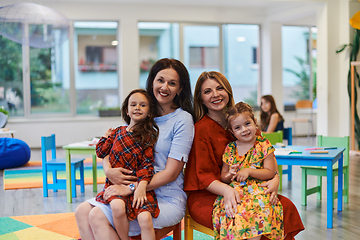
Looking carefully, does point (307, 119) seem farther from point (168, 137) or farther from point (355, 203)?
point (168, 137)

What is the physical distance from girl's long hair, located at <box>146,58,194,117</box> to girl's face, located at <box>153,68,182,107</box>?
0.10 ft

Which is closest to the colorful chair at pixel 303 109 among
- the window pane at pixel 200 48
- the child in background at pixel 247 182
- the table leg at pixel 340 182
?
the window pane at pixel 200 48

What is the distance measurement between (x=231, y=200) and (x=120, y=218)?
1.79 feet

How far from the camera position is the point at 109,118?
8.61 metres

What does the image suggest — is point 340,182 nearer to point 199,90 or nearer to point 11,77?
point 199,90

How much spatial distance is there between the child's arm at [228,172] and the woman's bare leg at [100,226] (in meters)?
0.63

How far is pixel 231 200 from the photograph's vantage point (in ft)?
5.68

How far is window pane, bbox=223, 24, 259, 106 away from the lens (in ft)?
31.2

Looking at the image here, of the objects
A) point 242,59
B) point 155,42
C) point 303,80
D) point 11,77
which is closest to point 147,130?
point 155,42

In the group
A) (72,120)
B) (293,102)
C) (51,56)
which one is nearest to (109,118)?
(72,120)

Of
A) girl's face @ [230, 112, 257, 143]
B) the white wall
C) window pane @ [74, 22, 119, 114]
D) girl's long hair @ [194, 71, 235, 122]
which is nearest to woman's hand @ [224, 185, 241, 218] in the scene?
girl's face @ [230, 112, 257, 143]

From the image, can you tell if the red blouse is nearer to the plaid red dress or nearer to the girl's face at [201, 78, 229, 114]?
the girl's face at [201, 78, 229, 114]

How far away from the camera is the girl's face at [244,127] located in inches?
75.3

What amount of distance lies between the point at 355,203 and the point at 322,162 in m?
0.99
